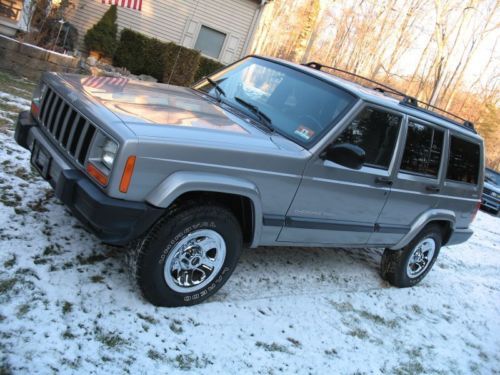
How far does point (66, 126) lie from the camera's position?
11.7ft

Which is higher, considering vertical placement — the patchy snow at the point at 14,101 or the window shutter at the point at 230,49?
the window shutter at the point at 230,49

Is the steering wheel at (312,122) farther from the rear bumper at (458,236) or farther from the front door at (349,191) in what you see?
the rear bumper at (458,236)

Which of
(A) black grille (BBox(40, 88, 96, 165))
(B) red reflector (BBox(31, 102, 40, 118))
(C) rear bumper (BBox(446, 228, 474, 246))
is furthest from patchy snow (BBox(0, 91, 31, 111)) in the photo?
(C) rear bumper (BBox(446, 228, 474, 246))

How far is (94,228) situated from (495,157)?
62.5m

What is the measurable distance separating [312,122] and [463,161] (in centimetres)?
237

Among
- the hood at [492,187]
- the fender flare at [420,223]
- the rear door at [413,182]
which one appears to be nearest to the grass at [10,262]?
the rear door at [413,182]

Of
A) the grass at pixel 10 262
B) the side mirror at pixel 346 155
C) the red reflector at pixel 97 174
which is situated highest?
the side mirror at pixel 346 155

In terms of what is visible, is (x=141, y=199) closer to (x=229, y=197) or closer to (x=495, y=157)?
(x=229, y=197)

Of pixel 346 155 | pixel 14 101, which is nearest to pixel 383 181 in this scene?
pixel 346 155

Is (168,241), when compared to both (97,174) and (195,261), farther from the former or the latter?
(97,174)

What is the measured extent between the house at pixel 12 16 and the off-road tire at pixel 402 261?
10.6 m

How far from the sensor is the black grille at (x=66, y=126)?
331 cm

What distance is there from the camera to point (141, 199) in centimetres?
312

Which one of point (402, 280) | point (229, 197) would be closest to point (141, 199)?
point (229, 197)
